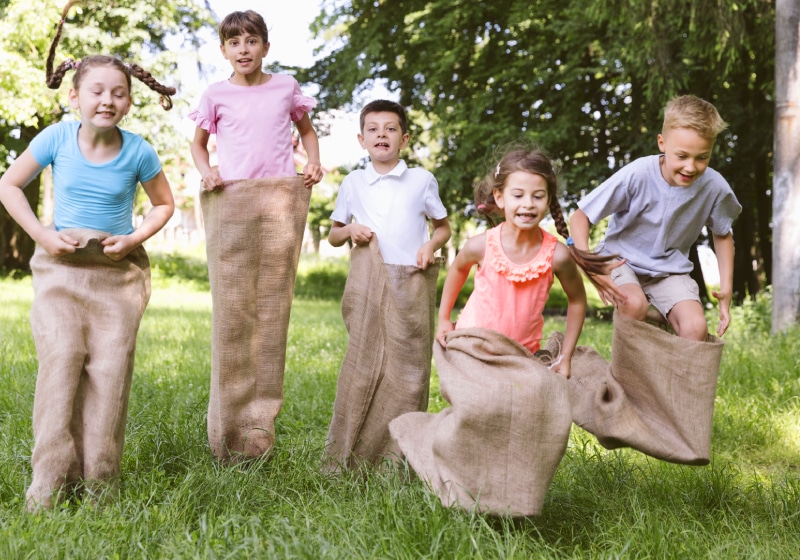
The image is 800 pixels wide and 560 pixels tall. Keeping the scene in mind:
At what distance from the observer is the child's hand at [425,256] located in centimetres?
410

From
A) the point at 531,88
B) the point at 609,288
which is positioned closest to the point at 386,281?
the point at 609,288

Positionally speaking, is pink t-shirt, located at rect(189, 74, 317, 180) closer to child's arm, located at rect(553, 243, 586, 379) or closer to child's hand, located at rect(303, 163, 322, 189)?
child's hand, located at rect(303, 163, 322, 189)

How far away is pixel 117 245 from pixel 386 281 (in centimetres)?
131

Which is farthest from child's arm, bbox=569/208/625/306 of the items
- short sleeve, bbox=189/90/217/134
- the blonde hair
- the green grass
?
short sleeve, bbox=189/90/217/134

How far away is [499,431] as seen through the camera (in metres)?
3.20

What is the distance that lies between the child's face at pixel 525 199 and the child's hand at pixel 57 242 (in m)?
1.94

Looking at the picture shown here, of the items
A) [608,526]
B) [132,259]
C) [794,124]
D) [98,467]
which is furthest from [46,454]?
[794,124]

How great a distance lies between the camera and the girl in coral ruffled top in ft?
11.3

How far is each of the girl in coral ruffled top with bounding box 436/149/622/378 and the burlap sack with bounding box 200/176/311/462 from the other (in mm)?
1123

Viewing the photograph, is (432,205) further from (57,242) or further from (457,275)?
(57,242)

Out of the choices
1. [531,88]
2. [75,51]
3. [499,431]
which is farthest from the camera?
[75,51]

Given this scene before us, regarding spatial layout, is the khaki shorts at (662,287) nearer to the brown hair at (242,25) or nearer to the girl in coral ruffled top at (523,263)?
the girl in coral ruffled top at (523,263)

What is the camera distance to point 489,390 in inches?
126

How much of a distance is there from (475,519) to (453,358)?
0.66 meters
